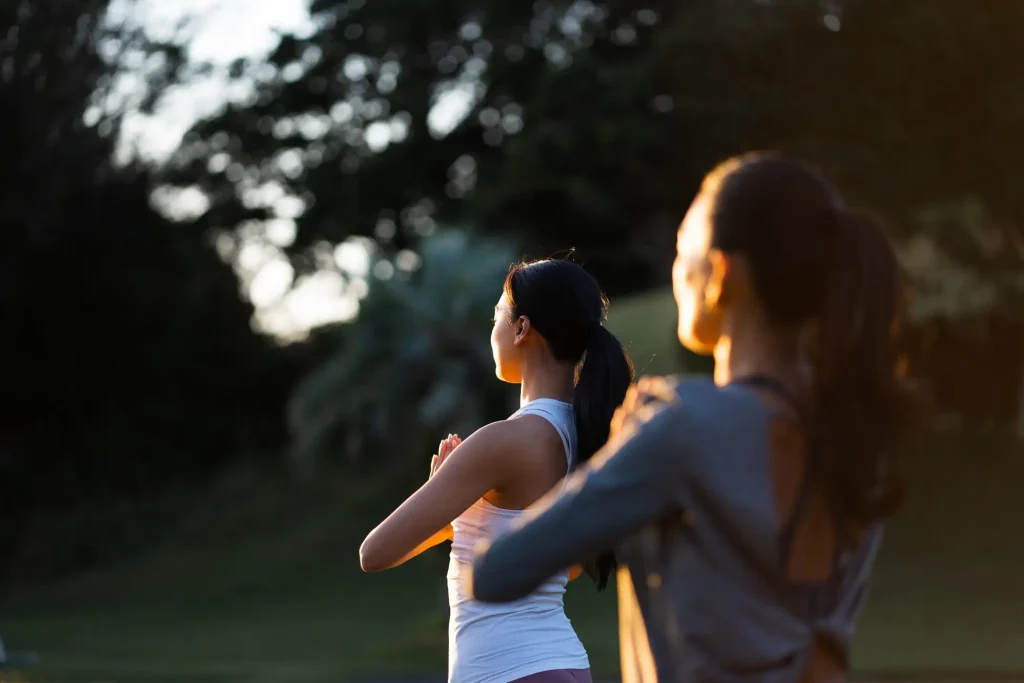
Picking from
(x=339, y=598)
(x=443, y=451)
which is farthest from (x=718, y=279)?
(x=339, y=598)

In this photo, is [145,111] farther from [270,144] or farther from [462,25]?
[462,25]

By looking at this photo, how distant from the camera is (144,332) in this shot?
31266 millimetres

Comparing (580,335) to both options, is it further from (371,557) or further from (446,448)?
(371,557)

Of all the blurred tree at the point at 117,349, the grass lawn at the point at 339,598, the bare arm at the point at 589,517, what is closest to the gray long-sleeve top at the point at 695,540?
the bare arm at the point at 589,517

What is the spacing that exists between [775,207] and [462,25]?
97.2 feet

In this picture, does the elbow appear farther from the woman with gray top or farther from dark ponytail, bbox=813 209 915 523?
dark ponytail, bbox=813 209 915 523

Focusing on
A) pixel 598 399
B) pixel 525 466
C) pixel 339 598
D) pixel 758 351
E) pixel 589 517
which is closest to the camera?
pixel 589 517

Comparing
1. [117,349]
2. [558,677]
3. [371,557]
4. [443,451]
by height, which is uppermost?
[443,451]

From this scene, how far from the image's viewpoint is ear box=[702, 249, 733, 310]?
1566mm

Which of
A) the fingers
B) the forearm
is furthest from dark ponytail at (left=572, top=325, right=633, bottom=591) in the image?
the forearm

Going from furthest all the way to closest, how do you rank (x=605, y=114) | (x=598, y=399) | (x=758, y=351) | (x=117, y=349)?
(x=117, y=349), (x=605, y=114), (x=598, y=399), (x=758, y=351)

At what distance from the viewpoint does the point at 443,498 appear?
239cm

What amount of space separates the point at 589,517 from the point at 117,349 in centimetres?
3116

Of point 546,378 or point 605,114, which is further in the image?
point 605,114
